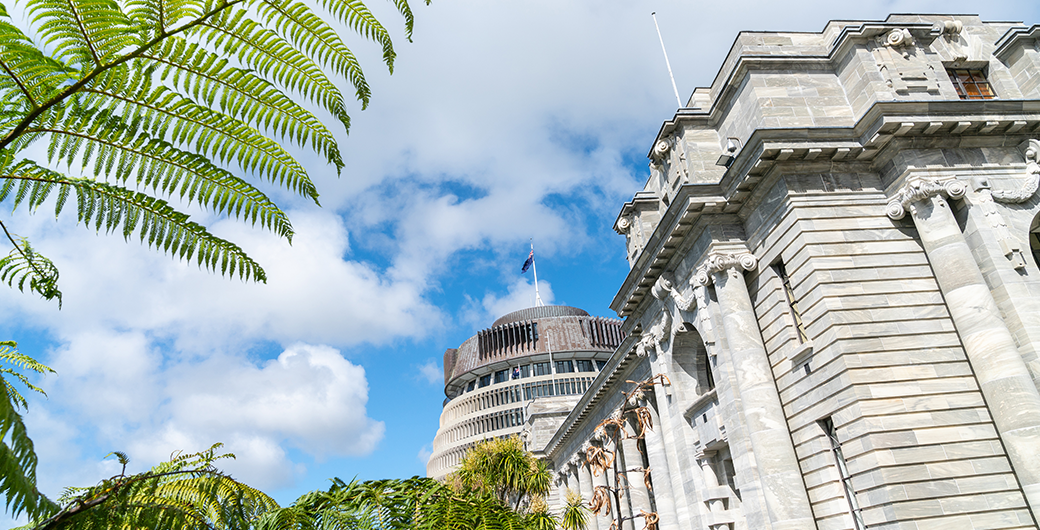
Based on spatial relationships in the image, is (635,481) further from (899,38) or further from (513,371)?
(513,371)

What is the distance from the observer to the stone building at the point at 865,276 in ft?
50.9

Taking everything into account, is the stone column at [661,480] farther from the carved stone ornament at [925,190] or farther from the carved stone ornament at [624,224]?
the carved stone ornament at [925,190]

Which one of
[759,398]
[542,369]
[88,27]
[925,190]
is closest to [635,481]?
[759,398]

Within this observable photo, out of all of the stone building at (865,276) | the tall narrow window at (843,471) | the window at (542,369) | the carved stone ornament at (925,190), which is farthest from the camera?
the window at (542,369)

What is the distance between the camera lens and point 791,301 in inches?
765

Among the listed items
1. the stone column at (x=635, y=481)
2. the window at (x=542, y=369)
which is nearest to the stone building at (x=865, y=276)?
the stone column at (x=635, y=481)

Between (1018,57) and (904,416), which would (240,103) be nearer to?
(904,416)

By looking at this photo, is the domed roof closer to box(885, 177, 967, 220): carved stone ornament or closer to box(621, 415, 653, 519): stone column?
box(621, 415, 653, 519): stone column

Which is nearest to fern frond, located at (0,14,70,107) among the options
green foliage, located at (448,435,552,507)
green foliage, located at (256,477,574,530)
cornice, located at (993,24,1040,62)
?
green foliage, located at (256,477,574,530)

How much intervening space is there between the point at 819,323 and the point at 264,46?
684 inches

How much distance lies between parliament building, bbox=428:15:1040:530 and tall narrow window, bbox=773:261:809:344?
81 millimetres

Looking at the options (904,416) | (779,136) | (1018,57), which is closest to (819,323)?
(904,416)

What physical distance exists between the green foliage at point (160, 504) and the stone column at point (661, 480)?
949 inches

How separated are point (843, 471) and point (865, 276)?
557cm
